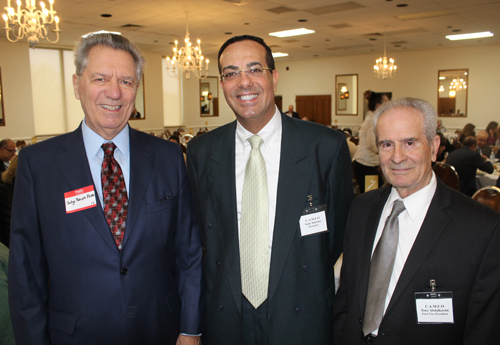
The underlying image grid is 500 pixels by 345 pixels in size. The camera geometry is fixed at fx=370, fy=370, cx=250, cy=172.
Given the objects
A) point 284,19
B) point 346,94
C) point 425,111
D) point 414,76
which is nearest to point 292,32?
point 284,19

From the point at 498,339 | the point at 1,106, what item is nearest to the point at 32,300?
the point at 498,339

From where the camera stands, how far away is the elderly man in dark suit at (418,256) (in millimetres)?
1346

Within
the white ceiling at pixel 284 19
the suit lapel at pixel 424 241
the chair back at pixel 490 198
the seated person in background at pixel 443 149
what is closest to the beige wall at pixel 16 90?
the white ceiling at pixel 284 19

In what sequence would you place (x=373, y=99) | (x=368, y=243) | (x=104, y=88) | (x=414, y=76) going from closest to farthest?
(x=104, y=88)
(x=368, y=243)
(x=373, y=99)
(x=414, y=76)

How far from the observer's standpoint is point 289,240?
1.59 meters

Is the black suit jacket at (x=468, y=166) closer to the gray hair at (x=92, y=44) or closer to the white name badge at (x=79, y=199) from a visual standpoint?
the gray hair at (x=92, y=44)

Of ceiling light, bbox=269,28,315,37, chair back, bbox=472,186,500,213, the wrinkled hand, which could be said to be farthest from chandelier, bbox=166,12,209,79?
the wrinkled hand

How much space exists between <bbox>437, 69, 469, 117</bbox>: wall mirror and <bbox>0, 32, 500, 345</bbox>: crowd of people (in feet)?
47.6

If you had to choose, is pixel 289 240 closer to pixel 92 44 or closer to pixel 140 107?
pixel 92 44

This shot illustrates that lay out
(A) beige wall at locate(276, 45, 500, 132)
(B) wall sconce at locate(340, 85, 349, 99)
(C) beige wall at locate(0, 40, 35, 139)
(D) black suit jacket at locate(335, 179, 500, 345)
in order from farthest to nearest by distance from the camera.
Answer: (B) wall sconce at locate(340, 85, 349, 99) → (A) beige wall at locate(276, 45, 500, 132) → (C) beige wall at locate(0, 40, 35, 139) → (D) black suit jacket at locate(335, 179, 500, 345)

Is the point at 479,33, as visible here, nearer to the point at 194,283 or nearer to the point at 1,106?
the point at 194,283

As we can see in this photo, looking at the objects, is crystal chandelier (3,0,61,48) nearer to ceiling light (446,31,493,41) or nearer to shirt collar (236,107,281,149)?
shirt collar (236,107,281,149)

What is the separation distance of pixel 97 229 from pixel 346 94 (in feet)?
55.4

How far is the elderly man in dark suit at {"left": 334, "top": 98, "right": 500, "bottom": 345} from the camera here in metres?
1.35
